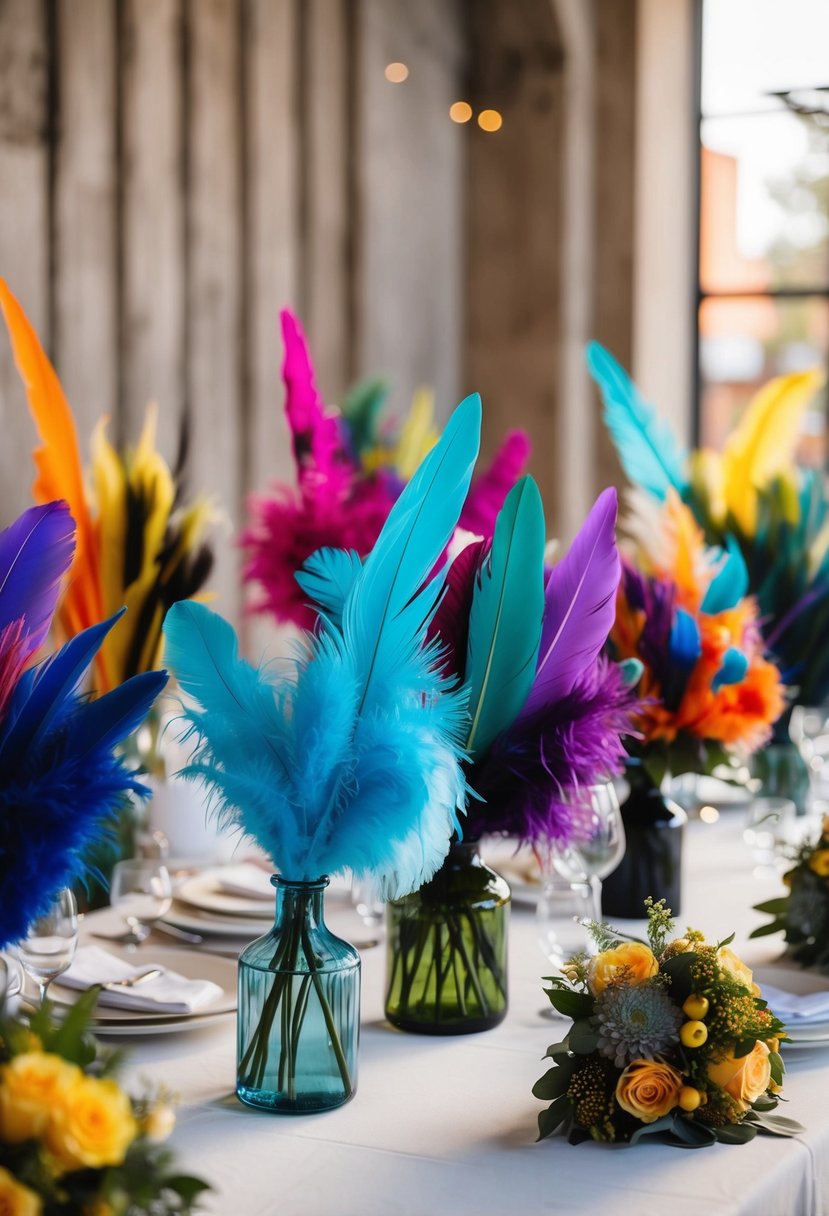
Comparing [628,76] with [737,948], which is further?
[628,76]

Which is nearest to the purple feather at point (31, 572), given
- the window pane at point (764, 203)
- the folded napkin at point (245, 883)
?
the folded napkin at point (245, 883)

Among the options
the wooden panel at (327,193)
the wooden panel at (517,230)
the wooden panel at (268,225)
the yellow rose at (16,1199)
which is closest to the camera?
the yellow rose at (16,1199)

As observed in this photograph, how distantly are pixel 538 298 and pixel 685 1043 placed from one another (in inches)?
132

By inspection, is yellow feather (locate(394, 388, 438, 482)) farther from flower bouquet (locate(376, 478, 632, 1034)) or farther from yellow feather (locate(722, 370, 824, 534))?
flower bouquet (locate(376, 478, 632, 1034))

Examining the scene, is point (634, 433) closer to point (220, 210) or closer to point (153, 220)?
point (153, 220)

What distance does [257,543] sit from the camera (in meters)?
2.19

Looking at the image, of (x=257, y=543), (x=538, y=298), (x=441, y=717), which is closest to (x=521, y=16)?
(x=538, y=298)

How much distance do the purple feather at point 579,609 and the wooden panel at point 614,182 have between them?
299 cm

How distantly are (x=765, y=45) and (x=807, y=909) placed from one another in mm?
3502

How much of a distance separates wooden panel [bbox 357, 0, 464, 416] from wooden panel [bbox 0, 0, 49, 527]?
1.13 meters

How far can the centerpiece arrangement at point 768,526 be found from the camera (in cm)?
211

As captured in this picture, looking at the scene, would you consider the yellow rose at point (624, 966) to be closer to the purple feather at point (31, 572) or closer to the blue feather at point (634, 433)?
the purple feather at point (31, 572)

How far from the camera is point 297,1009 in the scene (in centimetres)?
108

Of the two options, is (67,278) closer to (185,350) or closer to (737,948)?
(185,350)
